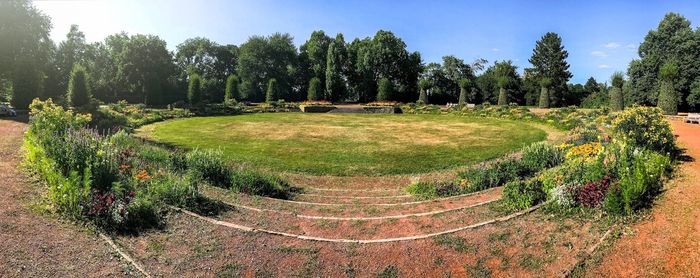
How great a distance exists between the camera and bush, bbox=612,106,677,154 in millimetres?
11375

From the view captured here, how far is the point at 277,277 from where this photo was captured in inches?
248

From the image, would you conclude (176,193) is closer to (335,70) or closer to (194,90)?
(194,90)

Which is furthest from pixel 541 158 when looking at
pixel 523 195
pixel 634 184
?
pixel 634 184

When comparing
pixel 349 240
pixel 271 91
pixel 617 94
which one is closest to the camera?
pixel 349 240

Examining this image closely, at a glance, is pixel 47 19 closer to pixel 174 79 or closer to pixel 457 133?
pixel 174 79

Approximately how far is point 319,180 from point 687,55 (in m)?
39.8

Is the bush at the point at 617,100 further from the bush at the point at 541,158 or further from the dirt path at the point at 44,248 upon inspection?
the dirt path at the point at 44,248

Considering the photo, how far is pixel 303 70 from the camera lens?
64.1 m

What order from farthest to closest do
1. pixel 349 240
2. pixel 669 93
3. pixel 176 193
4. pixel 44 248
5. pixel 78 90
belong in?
pixel 78 90
pixel 669 93
pixel 176 193
pixel 349 240
pixel 44 248

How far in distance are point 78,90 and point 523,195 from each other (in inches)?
1288

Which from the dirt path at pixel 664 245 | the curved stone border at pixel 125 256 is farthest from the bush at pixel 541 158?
the curved stone border at pixel 125 256

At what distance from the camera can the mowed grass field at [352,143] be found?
16.3 meters

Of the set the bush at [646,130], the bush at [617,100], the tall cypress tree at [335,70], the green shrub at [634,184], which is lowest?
→ the green shrub at [634,184]

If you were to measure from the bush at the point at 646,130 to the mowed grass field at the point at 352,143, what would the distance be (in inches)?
226
